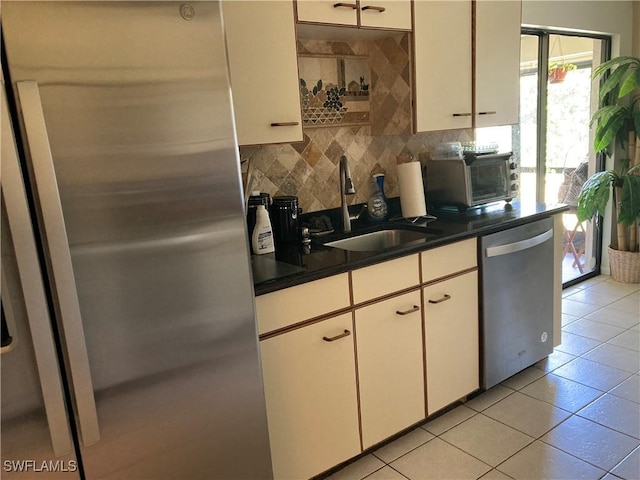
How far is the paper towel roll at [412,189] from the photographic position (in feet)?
8.59

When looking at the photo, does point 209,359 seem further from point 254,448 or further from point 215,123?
point 215,123

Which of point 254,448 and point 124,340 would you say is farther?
point 254,448

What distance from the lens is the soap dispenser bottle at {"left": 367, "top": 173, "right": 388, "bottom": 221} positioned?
2.72 meters

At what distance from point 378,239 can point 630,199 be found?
7.73 feet

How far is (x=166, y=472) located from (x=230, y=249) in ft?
2.17

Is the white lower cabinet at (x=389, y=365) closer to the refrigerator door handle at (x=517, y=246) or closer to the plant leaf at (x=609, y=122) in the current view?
the refrigerator door handle at (x=517, y=246)

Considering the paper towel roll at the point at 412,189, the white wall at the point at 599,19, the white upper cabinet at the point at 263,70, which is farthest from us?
the white wall at the point at 599,19

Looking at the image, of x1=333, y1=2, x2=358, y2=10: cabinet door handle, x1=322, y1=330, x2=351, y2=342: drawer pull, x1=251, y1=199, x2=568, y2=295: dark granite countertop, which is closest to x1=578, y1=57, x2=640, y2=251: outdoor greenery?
x1=251, y1=199, x2=568, y2=295: dark granite countertop

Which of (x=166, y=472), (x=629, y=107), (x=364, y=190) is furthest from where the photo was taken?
(x=629, y=107)

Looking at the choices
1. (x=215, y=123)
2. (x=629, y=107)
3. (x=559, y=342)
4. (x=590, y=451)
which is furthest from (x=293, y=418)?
(x=629, y=107)

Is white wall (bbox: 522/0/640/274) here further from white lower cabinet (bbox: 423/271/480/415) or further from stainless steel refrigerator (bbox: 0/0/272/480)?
stainless steel refrigerator (bbox: 0/0/272/480)

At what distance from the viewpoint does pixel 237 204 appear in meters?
1.46

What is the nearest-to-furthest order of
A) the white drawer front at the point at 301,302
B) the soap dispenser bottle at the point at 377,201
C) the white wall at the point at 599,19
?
the white drawer front at the point at 301,302
the soap dispenser bottle at the point at 377,201
the white wall at the point at 599,19

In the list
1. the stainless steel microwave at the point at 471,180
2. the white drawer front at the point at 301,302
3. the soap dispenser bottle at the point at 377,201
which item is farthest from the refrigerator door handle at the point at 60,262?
the stainless steel microwave at the point at 471,180
